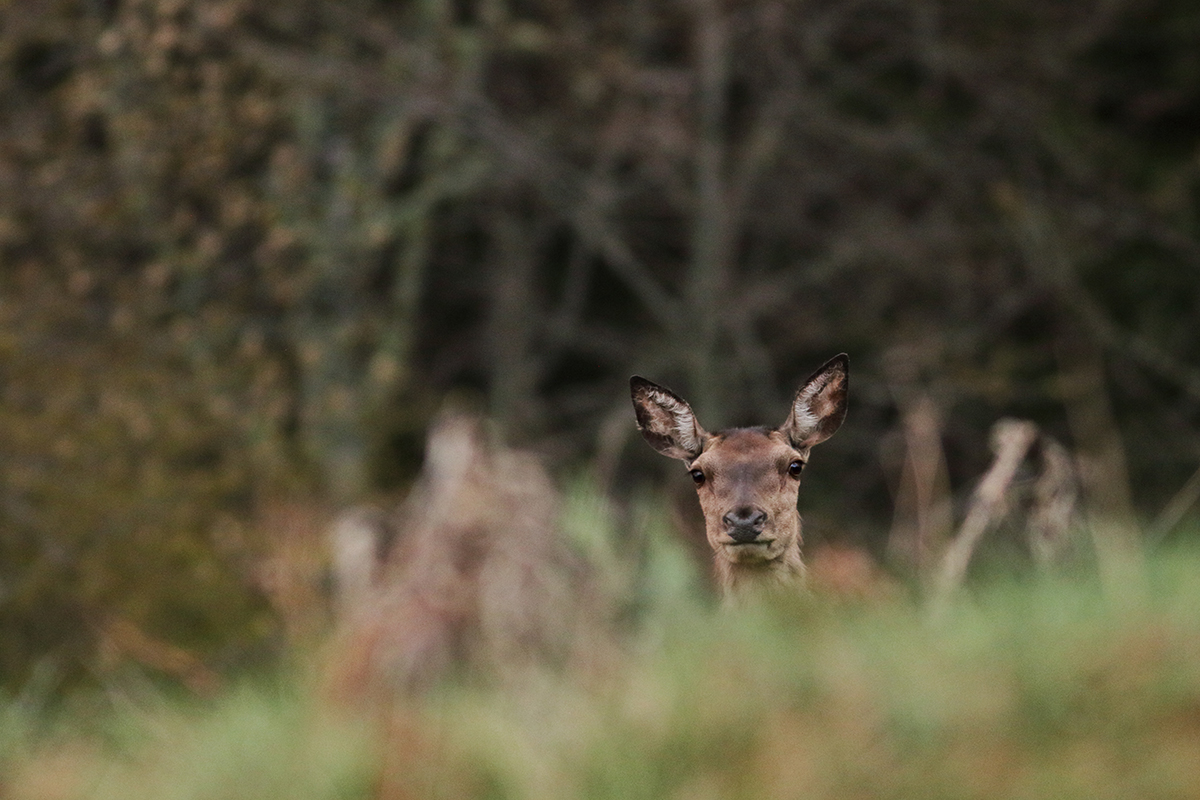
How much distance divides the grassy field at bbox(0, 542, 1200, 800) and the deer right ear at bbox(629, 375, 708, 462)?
0.59 m

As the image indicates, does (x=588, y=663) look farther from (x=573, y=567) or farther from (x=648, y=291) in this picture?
(x=648, y=291)

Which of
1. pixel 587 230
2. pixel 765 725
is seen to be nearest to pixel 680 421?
pixel 765 725

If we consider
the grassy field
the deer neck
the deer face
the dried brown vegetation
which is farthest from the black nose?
the dried brown vegetation

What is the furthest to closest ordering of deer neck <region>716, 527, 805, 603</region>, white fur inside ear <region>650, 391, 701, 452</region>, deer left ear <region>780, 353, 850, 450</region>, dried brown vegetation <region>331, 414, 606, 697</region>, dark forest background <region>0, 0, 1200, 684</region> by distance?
dark forest background <region>0, 0, 1200, 684</region>, dried brown vegetation <region>331, 414, 606, 697</region>, deer neck <region>716, 527, 805, 603</region>, white fur inside ear <region>650, 391, 701, 452</region>, deer left ear <region>780, 353, 850, 450</region>

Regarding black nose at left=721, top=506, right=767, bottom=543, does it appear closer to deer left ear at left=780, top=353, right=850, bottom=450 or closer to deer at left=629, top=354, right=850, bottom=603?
deer at left=629, top=354, right=850, bottom=603

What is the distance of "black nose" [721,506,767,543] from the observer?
11.0 feet

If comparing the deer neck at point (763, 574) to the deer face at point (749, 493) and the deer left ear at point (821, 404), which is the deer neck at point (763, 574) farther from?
the deer left ear at point (821, 404)

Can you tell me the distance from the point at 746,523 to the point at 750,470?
176mm

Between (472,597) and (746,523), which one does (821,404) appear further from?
(472,597)

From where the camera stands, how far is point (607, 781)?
373 centimetres

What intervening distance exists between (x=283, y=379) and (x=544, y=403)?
6.90ft

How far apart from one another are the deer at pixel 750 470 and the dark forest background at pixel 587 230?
8.10 meters

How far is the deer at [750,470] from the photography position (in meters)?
3.29

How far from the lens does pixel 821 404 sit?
3.28 metres
